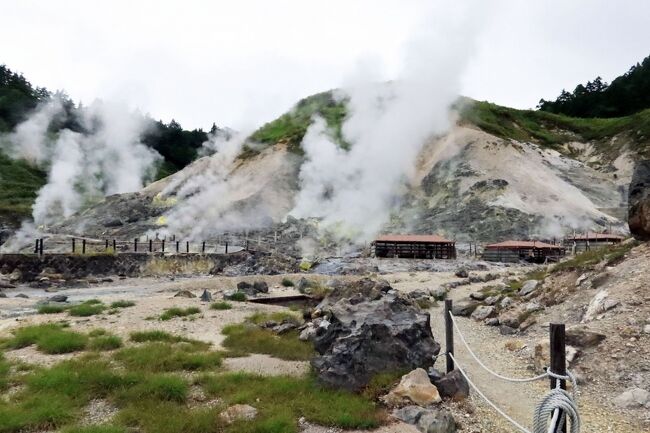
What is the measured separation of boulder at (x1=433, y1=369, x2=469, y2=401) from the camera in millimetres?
8391

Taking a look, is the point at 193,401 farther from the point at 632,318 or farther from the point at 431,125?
the point at 431,125

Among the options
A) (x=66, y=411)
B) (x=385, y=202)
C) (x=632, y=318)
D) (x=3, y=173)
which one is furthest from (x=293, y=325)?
(x=3, y=173)

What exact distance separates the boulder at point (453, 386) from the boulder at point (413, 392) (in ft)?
0.74

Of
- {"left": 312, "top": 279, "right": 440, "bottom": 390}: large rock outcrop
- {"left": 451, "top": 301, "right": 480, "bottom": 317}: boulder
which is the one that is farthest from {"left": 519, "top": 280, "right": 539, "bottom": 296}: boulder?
{"left": 312, "top": 279, "right": 440, "bottom": 390}: large rock outcrop

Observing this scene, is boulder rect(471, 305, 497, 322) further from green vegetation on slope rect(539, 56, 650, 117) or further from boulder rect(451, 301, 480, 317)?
green vegetation on slope rect(539, 56, 650, 117)

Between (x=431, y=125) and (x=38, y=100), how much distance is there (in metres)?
84.8

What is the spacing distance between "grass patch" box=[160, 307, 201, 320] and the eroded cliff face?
3819cm

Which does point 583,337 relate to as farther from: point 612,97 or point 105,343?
point 612,97

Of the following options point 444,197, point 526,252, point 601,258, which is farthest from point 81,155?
point 601,258

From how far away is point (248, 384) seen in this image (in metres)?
8.73

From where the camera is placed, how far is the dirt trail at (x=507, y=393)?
24.7 feet

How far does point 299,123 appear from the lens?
283 feet

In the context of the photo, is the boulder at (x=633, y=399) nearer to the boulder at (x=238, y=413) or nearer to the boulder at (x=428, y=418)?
the boulder at (x=428, y=418)

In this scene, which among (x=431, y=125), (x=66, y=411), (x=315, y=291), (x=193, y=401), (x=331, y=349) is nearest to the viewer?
(x=66, y=411)
